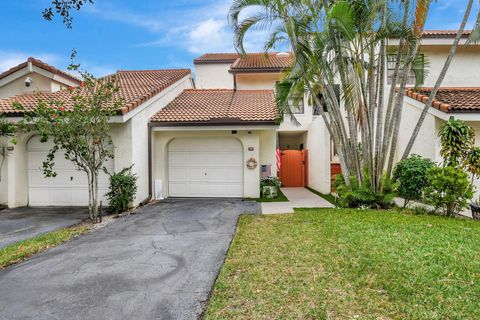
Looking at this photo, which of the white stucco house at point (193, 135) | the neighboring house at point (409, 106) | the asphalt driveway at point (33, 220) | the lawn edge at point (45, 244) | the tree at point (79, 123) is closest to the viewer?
the lawn edge at point (45, 244)

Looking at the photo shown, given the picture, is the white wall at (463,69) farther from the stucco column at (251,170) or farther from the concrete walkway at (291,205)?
the stucco column at (251,170)

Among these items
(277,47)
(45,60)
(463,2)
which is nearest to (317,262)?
(277,47)

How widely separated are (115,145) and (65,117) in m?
2.55

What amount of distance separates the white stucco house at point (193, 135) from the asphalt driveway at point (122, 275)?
4480 mm

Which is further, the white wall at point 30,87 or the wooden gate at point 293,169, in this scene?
the wooden gate at point 293,169

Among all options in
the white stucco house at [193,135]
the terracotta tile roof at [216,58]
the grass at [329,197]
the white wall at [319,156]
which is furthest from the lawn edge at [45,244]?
the terracotta tile roof at [216,58]

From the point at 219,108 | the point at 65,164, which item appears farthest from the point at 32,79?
the point at 219,108

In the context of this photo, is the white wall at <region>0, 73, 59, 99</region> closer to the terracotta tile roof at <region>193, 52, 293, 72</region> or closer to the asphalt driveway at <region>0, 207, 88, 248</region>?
the asphalt driveway at <region>0, 207, 88, 248</region>

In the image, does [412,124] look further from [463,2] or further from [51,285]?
[51,285]

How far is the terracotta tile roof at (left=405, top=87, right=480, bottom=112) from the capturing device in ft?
34.2

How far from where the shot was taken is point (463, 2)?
922 cm

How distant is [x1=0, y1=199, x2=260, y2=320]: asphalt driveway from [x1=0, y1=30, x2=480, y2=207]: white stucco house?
4480 millimetres

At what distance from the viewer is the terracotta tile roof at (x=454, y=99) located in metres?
10.4

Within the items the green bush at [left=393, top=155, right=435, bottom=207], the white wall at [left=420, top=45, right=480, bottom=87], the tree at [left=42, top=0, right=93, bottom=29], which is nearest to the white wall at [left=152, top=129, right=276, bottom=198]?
the green bush at [left=393, top=155, right=435, bottom=207]
